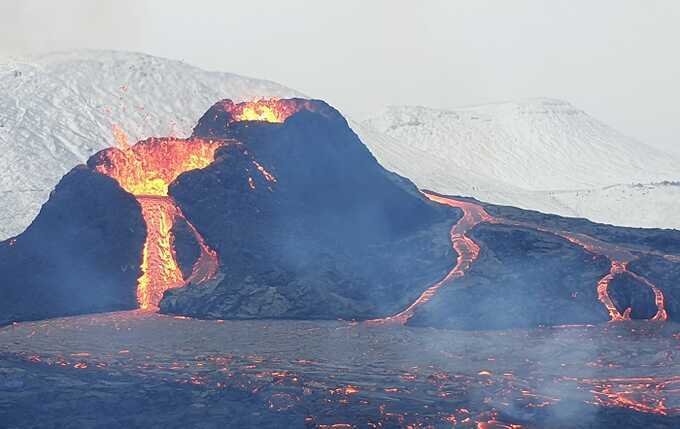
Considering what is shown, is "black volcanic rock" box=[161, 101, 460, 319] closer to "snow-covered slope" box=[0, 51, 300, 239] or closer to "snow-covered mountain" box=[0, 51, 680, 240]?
"snow-covered slope" box=[0, 51, 300, 239]

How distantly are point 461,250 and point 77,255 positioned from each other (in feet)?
92.0

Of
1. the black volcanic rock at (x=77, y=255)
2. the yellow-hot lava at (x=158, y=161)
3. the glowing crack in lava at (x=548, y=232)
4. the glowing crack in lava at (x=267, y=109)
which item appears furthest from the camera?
the glowing crack in lava at (x=267, y=109)

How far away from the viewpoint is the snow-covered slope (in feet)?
368

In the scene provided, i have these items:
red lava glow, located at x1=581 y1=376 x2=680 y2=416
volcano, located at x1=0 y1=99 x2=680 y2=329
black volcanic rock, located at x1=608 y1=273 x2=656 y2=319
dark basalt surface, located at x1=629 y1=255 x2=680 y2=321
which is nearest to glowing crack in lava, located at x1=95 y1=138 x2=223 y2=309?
volcano, located at x1=0 y1=99 x2=680 y2=329

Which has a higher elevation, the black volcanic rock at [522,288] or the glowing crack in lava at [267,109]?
the glowing crack in lava at [267,109]

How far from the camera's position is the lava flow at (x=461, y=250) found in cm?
4903

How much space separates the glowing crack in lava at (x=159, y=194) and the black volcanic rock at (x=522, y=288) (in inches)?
691

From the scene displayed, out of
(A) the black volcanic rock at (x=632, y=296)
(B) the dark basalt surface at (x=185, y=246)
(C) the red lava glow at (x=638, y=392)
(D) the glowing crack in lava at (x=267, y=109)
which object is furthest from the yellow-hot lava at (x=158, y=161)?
(C) the red lava glow at (x=638, y=392)

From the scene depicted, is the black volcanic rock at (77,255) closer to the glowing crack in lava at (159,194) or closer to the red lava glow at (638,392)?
the glowing crack in lava at (159,194)

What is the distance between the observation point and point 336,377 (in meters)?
32.8

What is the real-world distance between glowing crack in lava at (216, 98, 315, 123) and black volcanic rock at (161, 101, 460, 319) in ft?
4.33

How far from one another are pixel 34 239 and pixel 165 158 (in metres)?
11.6

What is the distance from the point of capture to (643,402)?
29109 millimetres

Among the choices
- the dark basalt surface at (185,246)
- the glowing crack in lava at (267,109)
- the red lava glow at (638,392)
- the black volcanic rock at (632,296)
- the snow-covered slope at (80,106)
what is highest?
the snow-covered slope at (80,106)
